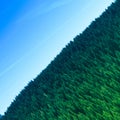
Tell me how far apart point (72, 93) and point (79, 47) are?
251cm

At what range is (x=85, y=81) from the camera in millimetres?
9102

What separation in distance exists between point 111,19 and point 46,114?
372 centimetres

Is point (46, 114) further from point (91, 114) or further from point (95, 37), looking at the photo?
point (95, 37)

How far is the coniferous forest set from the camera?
26.4 feet

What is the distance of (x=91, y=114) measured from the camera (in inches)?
310

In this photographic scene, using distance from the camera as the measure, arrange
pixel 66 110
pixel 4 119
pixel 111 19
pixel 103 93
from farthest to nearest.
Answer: pixel 4 119, pixel 111 19, pixel 66 110, pixel 103 93

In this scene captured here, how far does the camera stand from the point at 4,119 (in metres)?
13.4

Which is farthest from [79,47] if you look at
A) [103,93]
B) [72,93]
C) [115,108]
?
[115,108]

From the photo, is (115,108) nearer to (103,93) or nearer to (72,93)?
(103,93)

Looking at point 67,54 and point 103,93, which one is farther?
point 67,54

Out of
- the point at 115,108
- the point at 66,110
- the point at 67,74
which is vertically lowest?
the point at 115,108

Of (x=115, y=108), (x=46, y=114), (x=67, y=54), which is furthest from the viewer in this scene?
(x=67, y=54)

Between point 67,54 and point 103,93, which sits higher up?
point 67,54

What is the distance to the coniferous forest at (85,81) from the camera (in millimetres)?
8047
